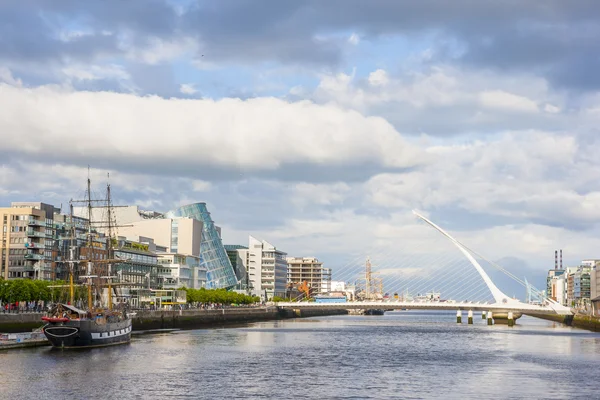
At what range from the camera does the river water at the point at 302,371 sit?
48.6m

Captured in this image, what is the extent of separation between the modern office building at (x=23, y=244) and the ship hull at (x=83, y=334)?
48.1 m

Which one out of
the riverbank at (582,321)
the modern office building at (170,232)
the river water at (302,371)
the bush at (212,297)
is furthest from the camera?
the modern office building at (170,232)

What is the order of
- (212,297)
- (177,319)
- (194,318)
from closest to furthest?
(177,319) → (194,318) → (212,297)

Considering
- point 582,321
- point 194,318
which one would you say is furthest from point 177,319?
point 582,321

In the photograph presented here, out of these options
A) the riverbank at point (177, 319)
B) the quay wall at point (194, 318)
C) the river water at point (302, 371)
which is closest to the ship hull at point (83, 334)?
the river water at point (302, 371)

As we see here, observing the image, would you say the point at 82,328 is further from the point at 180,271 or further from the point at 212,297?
the point at 180,271

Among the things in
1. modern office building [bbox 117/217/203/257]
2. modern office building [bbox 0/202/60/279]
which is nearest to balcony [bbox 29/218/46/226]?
modern office building [bbox 0/202/60/279]

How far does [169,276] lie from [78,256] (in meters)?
36.1

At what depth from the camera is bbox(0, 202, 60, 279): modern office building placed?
405 ft

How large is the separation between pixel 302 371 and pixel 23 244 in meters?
74.9

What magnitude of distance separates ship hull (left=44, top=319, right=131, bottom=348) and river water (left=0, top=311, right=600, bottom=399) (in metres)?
1.61

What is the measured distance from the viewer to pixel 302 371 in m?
59.7

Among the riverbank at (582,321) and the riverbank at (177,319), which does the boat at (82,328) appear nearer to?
the riverbank at (177,319)

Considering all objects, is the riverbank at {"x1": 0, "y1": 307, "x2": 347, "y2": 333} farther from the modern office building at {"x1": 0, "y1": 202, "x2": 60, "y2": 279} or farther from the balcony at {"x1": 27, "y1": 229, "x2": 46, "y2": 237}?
the balcony at {"x1": 27, "y1": 229, "x2": 46, "y2": 237}
